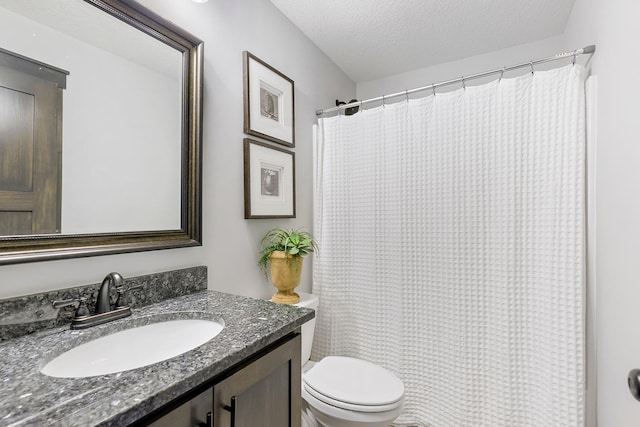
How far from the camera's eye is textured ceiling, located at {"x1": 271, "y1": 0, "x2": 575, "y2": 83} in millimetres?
1762

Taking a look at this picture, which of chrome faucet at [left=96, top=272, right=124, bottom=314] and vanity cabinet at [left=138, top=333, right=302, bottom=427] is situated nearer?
vanity cabinet at [left=138, top=333, right=302, bottom=427]

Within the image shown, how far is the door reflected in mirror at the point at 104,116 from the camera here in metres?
0.87

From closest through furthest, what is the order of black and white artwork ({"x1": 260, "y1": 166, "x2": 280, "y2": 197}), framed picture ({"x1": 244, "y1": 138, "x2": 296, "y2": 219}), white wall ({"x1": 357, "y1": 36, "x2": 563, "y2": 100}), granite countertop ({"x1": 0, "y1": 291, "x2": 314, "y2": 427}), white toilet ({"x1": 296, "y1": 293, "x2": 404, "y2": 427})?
1. granite countertop ({"x1": 0, "y1": 291, "x2": 314, "y2": 427})
2. white toilet ({"x1": 296, "y1": 293, "x2": 404, "y2": 427})
3. framed picture ({"x1": 244, "y1": 138, "x2": 296, "y2": 219})
4. black and white artwork ({"x1": 260, "y1": 166, "x2": 280, "y2": 197})
5. white wall ({"x1": 357, "y1": 36, "x2": 563, "y2": 100})

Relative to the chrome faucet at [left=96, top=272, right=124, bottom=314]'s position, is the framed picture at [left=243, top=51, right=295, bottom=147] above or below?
above

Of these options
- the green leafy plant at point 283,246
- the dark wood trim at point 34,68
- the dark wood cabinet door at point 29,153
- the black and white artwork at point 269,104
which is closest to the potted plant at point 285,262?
the green leafy plant at point 283,246

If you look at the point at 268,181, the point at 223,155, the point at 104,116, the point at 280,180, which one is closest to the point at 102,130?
the point at 104,116

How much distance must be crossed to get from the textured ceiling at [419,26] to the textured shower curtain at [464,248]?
1.82 feet

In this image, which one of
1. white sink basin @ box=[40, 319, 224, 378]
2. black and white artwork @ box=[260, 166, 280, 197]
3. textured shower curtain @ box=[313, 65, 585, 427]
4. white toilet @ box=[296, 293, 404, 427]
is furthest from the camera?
black and white artwork @ box=[260, 166, 280, 197]

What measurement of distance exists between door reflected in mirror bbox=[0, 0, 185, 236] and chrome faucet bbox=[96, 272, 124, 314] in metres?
0.17

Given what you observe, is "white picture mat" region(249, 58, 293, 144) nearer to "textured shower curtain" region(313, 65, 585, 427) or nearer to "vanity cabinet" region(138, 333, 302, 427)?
"textured shower curtain" region(313, 65, 585, 427)

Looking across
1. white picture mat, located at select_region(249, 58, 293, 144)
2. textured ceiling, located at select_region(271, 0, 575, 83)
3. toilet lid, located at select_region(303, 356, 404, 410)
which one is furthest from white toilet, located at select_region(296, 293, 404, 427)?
textured ceiling, located at select_region(271, 0, 575, 83)

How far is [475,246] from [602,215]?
0.52 meters

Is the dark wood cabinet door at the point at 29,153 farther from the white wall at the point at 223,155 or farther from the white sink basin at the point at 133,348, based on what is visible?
the white sink basin at the point at 133,348

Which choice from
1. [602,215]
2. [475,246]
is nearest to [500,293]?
[475,246]
